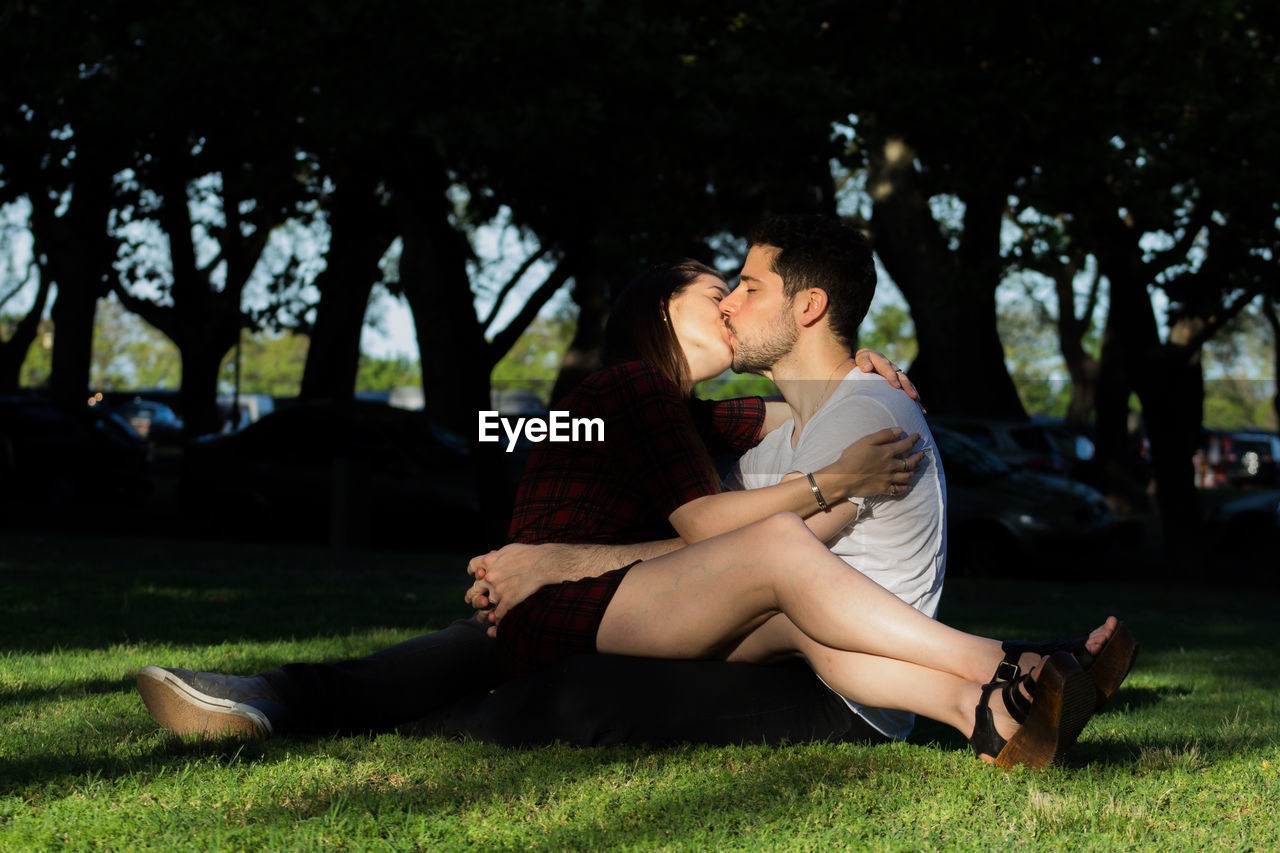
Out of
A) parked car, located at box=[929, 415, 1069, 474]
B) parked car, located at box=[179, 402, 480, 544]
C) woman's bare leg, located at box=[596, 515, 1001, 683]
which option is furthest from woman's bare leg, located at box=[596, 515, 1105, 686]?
parked car, located at box=[929, 415, 1069, 474]

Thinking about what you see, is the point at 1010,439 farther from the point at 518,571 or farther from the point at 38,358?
the point at 38,358

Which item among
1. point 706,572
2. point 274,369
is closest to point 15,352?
point 706,572

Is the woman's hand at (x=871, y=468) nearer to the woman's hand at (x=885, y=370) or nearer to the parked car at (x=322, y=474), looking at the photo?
the woman's hand at (x=885, y=370)

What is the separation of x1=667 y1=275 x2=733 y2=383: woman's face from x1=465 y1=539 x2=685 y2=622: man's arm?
576mm

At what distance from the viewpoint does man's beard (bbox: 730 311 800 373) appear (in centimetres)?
416

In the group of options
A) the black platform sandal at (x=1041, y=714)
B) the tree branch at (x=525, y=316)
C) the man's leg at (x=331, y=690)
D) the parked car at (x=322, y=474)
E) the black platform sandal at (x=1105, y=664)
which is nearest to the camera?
the black platform sandal at (x=1041, y=714)

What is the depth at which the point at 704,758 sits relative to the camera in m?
4.01

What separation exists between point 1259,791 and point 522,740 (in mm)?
2083

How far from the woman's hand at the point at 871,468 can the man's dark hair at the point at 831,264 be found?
1.49 feet

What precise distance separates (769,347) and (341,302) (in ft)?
58.8

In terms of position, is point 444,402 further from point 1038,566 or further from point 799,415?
point 799,415

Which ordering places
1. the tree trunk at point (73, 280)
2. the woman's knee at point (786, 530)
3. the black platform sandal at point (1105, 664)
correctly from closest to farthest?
the black platform sandal at point (1105, 664)
the woman's knee at point (786, 530)
the tree trunk at point (73, 280)

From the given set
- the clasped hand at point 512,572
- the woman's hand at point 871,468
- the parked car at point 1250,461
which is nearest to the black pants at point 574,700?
the clasped hand at point 512,572

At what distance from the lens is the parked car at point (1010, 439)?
19141 millimetres
